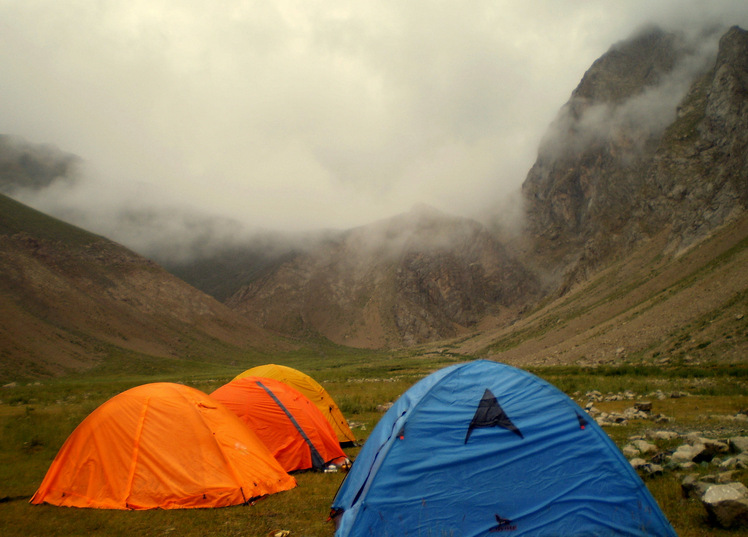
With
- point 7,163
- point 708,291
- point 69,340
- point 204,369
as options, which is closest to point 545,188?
point 708,291

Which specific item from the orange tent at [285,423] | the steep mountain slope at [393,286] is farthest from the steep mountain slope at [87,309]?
the orange tent at [285,423]

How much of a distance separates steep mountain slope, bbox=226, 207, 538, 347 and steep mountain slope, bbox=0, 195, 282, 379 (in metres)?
31.4

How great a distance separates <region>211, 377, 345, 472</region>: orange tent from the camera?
445 inches

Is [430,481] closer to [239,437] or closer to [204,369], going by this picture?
[239,437]

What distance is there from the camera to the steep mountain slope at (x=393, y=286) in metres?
148

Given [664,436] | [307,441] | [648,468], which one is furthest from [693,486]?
[307,441]

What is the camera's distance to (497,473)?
641 centimetres

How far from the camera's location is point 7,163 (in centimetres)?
18750

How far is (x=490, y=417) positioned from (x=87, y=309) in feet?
306

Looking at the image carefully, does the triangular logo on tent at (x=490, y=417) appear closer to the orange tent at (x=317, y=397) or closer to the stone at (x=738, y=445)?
the stone at (x=738, y=445)

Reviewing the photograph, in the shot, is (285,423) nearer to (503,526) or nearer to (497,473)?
(497,473)

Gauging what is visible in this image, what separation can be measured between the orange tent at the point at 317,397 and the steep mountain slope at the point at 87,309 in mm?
53114

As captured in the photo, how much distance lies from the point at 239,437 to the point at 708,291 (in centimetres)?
4636

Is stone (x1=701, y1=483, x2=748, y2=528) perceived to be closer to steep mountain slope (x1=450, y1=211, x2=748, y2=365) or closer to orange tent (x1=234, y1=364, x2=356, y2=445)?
orange tent (x1=234, y1=364, x2=356, y2=445)
